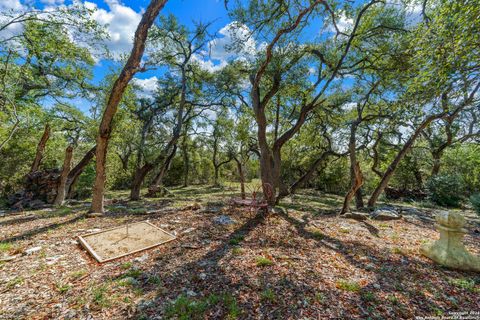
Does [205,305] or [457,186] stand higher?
[457,186]

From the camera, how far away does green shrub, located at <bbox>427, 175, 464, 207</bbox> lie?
404 inches

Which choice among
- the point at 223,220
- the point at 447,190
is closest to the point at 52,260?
the point at 223,220

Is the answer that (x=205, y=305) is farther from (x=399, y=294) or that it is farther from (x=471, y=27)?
(x=471, y=27)

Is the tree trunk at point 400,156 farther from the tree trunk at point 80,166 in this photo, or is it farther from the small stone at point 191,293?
the tree trunk at point 80,166

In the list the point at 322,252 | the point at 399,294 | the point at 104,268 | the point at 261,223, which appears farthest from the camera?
the point at 261,223

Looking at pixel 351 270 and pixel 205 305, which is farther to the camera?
pixel 351 270

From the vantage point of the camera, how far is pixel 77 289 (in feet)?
7.44

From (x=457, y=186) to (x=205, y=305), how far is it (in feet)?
46.2

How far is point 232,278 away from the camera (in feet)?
8.14

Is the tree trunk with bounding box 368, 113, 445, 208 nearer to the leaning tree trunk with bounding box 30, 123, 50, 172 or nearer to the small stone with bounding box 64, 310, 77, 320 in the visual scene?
the small stone with bounding box 64, 310, 77, 320

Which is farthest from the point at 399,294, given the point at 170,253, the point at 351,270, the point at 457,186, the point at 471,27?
the point at 457,186

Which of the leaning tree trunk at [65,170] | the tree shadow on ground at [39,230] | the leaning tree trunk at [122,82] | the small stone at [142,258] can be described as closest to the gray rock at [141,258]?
the small stone at [142,258]

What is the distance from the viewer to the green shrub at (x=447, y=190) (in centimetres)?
1025

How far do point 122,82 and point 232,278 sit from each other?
4853 millimetres
